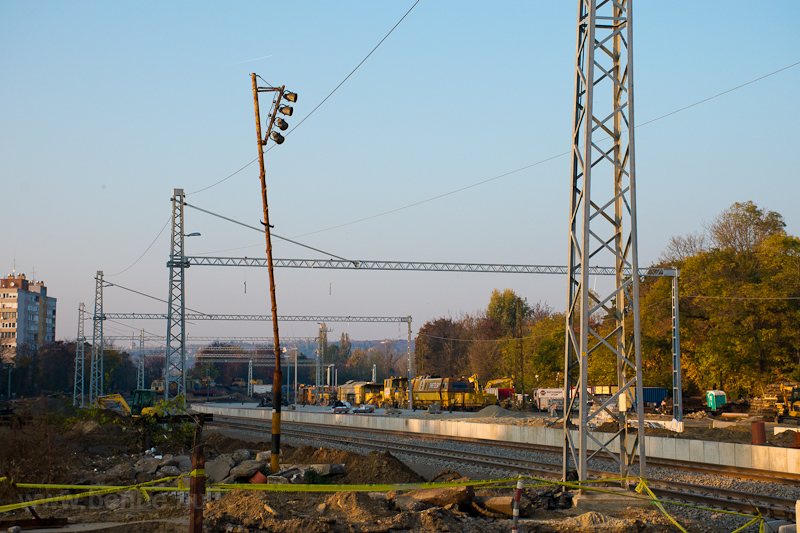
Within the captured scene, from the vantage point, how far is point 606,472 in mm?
18031

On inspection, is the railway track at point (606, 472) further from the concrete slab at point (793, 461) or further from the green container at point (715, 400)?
the green container at point (715, 400)

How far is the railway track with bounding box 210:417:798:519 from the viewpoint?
43.7 ft

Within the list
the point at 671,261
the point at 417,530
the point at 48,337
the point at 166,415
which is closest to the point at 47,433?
the point at 166,415

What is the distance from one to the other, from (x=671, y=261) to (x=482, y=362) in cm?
3130

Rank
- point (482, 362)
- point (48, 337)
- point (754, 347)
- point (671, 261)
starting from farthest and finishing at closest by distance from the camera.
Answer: point (48, 337)
point (482, 362)
point (671, 261)
point (754, 347)

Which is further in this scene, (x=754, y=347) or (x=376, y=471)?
(x=754, y=347)

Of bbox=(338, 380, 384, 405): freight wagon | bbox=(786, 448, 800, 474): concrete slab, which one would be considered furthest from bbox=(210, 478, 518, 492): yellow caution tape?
bbox=(338, 380, 384, 405): freight wagon

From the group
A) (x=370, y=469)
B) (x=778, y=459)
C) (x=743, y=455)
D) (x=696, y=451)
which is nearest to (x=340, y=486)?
(x=370, y=469)

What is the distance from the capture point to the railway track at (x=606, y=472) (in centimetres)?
1332

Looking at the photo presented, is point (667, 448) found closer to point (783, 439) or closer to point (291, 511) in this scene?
point (783, 439)

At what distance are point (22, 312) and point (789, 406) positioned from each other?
14717 cm

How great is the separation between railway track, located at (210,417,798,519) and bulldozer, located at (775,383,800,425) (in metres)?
20.7

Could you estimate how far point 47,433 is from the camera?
16938 millimetres

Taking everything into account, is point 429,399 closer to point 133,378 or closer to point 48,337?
point 133,378
